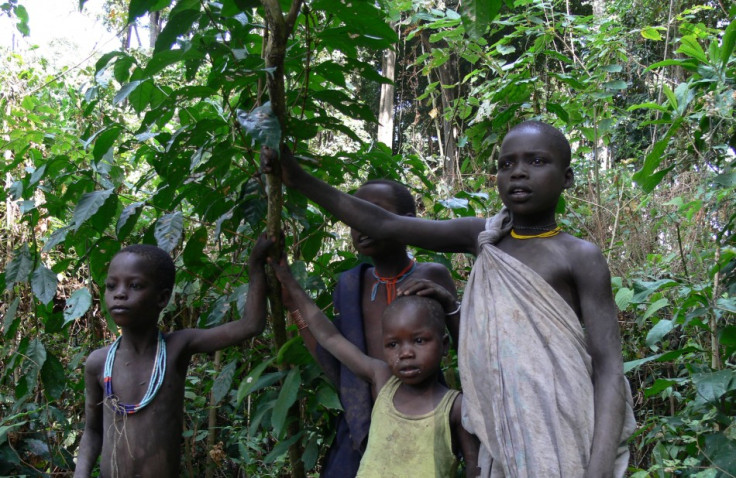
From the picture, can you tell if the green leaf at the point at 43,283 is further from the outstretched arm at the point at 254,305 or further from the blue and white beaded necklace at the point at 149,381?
the outstretched arm at the point at 254,305

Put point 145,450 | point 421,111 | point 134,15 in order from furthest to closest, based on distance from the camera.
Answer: point 421,111
point 145,450
point 134,15

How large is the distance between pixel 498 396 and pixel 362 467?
53 centimetres

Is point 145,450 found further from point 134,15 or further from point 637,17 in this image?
point 637,17

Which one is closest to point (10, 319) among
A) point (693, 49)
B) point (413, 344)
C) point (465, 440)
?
point (413, 344)

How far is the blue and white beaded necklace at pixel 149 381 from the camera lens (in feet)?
7.13

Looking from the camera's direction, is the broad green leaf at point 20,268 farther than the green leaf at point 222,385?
Yes

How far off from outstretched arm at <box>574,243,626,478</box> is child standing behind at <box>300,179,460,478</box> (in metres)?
0.52

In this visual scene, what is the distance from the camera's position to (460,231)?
201cm

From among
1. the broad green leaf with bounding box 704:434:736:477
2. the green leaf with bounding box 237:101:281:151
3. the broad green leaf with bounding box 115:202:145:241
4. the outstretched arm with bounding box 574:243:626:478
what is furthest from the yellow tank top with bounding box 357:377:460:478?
the broad green leaf with bounding box 115:202:145:241

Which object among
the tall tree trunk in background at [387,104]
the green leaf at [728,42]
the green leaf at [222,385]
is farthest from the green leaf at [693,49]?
the tall tree trunk in background at [387,104]

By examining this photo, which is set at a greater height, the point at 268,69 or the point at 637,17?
the point at 637,17

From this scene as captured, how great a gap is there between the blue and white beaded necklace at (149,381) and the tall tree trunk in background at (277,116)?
40 centimetres

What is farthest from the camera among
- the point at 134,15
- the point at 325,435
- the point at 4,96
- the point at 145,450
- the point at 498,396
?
the point at 4,96

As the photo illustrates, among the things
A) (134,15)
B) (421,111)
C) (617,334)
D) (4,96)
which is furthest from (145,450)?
(421,111)
